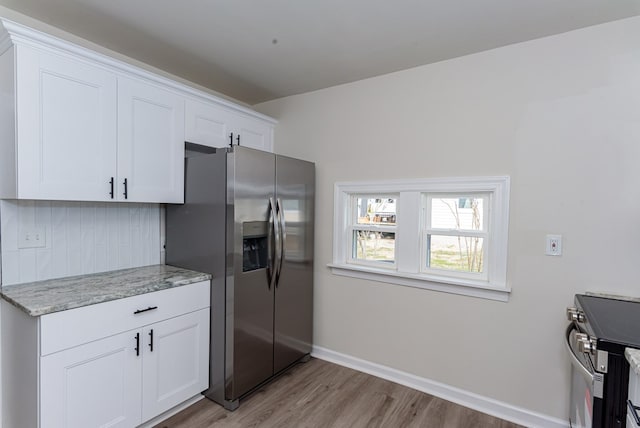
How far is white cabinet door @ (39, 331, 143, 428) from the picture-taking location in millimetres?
1546

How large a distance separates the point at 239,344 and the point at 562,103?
2.60 m

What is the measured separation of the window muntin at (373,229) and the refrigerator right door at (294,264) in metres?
0.40

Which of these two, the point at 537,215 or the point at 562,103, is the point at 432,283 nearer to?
the point at 537,215

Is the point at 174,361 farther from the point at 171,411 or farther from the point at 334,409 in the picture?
the point at 334,409

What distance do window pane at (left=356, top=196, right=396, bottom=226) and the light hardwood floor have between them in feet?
4.28

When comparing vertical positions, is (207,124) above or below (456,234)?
above

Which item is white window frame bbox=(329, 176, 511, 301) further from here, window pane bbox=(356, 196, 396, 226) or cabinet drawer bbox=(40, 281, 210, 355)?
cabinet drawer bbox=(40, 281, 210, 355)

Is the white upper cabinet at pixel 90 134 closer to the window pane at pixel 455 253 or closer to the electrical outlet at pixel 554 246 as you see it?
the window pane at pixel 455 253

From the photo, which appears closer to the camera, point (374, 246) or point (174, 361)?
point (174, 361)

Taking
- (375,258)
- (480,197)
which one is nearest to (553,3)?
(480,197)

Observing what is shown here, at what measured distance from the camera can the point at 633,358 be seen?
1072mm

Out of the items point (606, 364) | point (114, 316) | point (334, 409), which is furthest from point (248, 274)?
point (606, 364)

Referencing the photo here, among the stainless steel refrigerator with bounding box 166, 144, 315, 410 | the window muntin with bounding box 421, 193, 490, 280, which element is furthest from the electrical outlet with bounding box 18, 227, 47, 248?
the window muntin with bounding box 421, 193, 490, 280

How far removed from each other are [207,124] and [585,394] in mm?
2819
